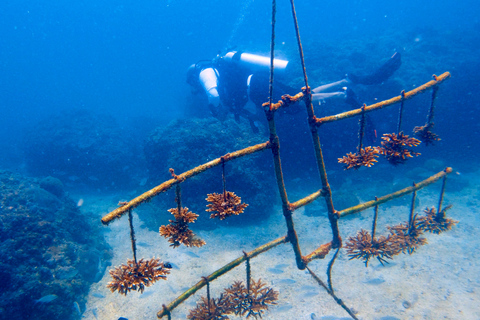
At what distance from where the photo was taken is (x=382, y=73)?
10.3 meters

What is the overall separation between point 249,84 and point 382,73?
628 cm

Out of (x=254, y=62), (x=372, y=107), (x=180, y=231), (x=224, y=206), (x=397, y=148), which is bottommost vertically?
(x=180, y=231)

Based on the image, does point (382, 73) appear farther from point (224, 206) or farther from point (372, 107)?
point (224, 206)

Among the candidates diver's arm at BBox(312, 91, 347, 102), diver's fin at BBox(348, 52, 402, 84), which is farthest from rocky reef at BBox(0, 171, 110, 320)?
diver's fin at BBox(348, 52, 402, 84)

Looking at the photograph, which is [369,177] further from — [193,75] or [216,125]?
[193,75]

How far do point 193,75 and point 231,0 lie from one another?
113669 millimetres

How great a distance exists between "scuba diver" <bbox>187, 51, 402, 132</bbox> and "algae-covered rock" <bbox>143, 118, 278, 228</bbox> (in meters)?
0.87

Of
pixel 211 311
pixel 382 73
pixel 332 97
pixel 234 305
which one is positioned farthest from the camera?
pixel 382 73

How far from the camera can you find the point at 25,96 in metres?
64.9

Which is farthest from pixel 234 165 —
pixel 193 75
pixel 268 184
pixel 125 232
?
pixel 193 75

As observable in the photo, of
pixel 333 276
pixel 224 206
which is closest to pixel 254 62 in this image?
pixel 333 276

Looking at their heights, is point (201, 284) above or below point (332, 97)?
below

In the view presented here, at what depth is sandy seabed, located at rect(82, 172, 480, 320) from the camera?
4887 millimetres

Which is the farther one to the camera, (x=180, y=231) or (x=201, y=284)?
(x=201, y=284)
